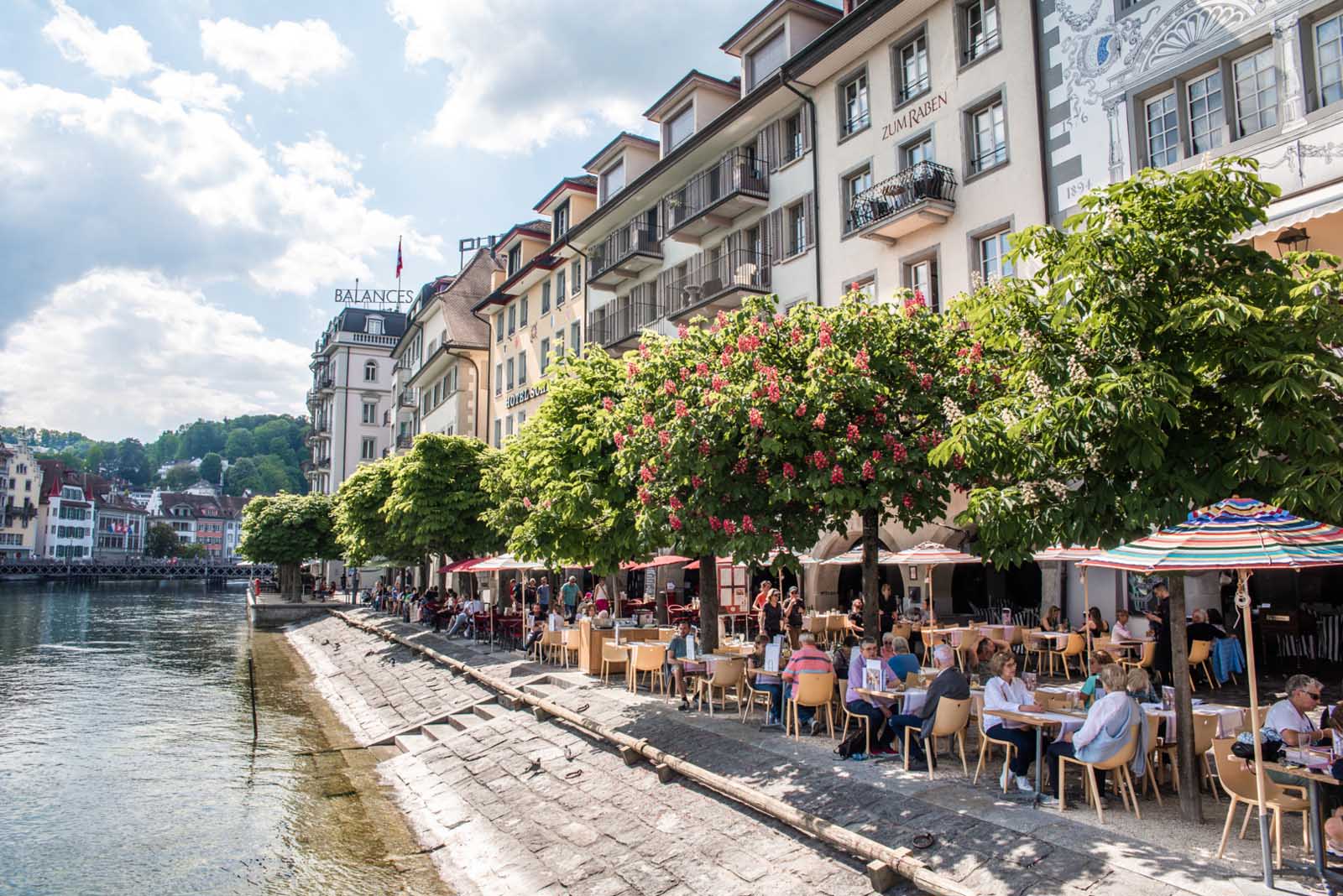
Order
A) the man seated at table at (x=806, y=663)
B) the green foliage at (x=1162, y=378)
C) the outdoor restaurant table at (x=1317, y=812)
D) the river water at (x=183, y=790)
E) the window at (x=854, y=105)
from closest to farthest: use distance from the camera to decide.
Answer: the outdoor restaurant table at (x=1317, y=812), the green foliage at (x=1162, y=378), the river water at (x=183, y=790), the man seated at table at (x=806, y=663), the window at (x=854, y=105)

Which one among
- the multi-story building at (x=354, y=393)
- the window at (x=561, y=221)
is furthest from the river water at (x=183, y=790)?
the multi-story building at (x=354, y=393)

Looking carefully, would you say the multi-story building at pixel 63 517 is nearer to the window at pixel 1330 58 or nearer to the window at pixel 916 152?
the window at pixel 916 152

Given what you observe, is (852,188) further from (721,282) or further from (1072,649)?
(1072,649)

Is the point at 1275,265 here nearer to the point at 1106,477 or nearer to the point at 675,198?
the point at 1106,477

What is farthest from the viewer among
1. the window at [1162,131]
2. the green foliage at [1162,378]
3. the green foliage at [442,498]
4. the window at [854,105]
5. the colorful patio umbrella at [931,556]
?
the green foliage at [442,498]

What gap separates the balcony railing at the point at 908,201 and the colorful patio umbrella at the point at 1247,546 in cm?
1374

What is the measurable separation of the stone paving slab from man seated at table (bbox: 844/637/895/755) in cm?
43

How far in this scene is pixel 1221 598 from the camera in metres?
19.7

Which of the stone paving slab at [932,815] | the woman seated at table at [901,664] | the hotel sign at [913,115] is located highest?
the hotel sign at [913,115]

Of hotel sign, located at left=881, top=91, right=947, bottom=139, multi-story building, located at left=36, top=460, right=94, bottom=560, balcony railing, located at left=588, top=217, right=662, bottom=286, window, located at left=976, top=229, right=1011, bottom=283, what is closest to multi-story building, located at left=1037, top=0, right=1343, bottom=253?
window, located at left=976, top=229, right=1011, bottom=283

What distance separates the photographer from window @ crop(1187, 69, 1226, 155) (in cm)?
1611

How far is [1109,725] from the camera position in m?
9.12

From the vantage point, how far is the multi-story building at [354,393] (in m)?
86.6

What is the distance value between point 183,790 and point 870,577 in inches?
512
